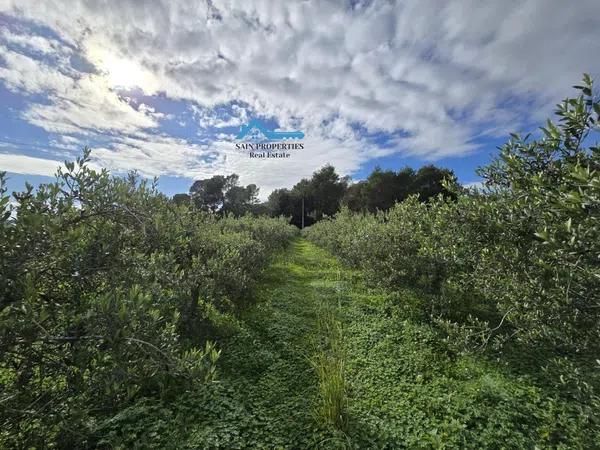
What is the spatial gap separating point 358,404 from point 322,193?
163 feet

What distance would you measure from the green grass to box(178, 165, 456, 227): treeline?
3251cm

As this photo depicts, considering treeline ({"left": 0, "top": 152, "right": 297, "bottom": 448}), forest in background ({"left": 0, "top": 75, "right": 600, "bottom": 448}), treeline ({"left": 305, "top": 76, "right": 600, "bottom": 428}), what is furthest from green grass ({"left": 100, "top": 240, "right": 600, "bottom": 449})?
treeline ({"left": 0, "top": 152, "right": 297, "bottom": 448})

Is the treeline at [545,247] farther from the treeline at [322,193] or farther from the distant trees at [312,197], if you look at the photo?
the distant trees at [312,197]

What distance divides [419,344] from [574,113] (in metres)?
4.66

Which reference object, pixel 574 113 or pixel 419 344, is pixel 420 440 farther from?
pixel 574 113

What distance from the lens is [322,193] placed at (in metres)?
53.0

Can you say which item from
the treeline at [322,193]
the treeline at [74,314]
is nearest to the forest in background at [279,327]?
the treeline at [74,314]

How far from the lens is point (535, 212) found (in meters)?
2.90

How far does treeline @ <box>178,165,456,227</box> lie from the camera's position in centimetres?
4047

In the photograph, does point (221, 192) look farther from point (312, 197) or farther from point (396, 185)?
point (396, 185)

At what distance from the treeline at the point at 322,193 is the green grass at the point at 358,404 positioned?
32.5 m

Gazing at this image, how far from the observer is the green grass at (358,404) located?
11.3ft

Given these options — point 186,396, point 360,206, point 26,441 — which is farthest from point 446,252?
point 360,206

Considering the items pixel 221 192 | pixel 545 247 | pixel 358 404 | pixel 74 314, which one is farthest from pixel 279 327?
pixel 221 192
